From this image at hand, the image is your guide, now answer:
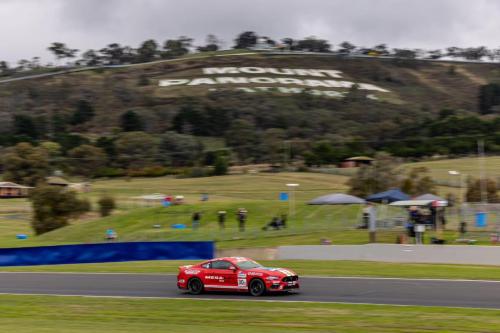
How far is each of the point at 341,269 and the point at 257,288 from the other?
900cm

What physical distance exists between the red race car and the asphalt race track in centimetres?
26

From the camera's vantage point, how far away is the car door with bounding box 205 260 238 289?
22.0 meters

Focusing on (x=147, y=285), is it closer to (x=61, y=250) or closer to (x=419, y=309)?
(x=419, y=309)

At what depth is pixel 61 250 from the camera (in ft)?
121

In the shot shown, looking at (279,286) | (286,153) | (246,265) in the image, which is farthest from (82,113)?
(279,286)

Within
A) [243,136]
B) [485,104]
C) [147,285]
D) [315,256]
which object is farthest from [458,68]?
[147,285]

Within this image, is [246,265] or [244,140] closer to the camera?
[246,265]

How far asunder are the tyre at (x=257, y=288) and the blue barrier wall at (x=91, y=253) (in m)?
15.2

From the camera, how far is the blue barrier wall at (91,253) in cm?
3691

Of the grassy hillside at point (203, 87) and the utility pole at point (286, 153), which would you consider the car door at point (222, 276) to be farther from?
the grassy hillside at point (203, 87)

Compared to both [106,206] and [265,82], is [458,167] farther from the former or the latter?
[265,82]

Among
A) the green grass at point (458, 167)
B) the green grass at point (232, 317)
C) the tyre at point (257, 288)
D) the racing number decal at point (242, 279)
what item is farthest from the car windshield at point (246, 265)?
the green grass at point (458, 167)

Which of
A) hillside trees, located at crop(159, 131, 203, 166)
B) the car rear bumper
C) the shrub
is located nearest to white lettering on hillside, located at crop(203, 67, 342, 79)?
hillside trees, located at crop(159, 131, 203, 166)

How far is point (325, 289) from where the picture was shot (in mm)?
23078
